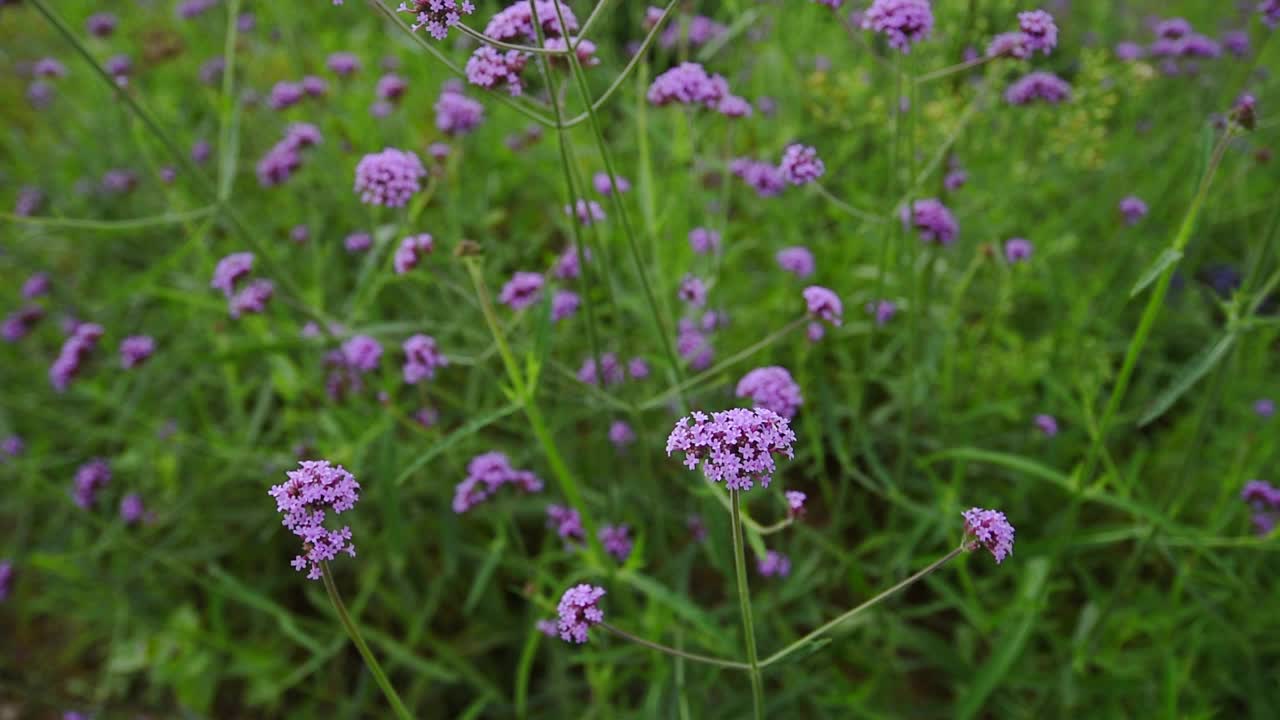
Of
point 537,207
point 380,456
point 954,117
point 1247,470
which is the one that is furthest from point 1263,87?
point 380,456

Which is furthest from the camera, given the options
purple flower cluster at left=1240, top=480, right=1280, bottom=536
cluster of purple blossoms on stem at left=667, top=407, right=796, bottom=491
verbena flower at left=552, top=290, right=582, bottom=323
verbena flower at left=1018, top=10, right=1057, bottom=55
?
verbena flower at left=552, top=290, right=582, bottom=323

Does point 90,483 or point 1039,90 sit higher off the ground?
point 1039,90

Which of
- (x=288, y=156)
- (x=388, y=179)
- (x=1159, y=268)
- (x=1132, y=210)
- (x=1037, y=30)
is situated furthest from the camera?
(x=288, y=156)

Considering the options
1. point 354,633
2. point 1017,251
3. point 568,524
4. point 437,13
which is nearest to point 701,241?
point 1017,251

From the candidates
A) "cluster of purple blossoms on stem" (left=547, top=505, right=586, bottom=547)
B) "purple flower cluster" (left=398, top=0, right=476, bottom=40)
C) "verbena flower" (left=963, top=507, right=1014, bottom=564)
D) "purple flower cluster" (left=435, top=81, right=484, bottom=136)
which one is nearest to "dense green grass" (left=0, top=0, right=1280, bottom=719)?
"cluster of purple blossoms on stem" (left=547, top=505, right=586, bottom=547)

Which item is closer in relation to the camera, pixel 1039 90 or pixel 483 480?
pixel 483 480

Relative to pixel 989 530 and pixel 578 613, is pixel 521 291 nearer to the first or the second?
pixel 578 613

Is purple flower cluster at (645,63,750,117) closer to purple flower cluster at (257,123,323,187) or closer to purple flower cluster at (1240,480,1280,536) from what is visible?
purple flower cluster at (257,123,323,187)
